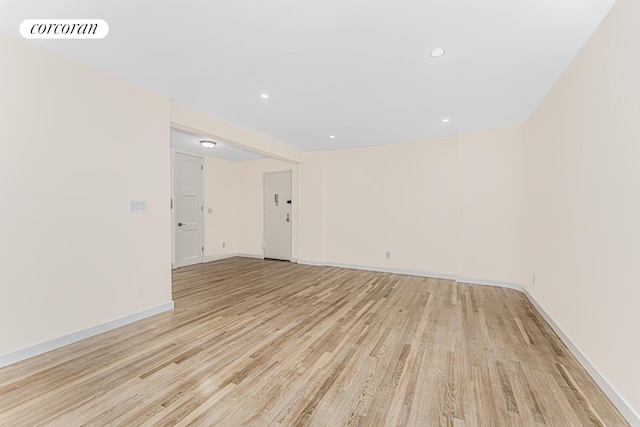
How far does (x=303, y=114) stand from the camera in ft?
12.5

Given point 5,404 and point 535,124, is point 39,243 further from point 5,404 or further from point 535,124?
point 535,124

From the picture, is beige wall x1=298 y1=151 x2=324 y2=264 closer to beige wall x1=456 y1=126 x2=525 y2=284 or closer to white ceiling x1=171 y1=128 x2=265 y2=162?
white ceiling x1=171 y1=128 x2=265 y2=162

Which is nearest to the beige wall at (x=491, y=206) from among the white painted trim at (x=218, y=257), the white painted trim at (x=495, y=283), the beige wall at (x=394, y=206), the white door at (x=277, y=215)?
the white painted trim at (x=495, y=283)

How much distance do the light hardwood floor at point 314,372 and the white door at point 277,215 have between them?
3.24 m

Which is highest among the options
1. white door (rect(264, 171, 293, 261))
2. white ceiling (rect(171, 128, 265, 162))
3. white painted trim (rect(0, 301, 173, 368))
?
white ceiling (rect(171, 128, 265, 162))

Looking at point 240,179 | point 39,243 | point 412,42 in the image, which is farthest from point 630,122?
point 240,179

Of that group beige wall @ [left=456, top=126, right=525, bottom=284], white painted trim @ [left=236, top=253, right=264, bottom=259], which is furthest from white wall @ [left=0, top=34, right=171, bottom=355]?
beige wall @ [left=456, top=126, right=525, bottom=284]

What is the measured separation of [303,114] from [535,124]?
3.17 meters

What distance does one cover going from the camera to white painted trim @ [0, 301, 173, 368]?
213cm

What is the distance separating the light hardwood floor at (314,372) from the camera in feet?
5.34

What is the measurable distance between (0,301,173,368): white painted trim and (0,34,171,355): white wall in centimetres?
4

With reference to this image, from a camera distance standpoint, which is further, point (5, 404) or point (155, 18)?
point (155, 18)

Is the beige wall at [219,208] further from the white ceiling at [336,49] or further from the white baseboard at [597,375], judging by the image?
the white baseboard at [597,375]

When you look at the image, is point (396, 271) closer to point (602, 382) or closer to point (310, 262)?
point (310, 262)
